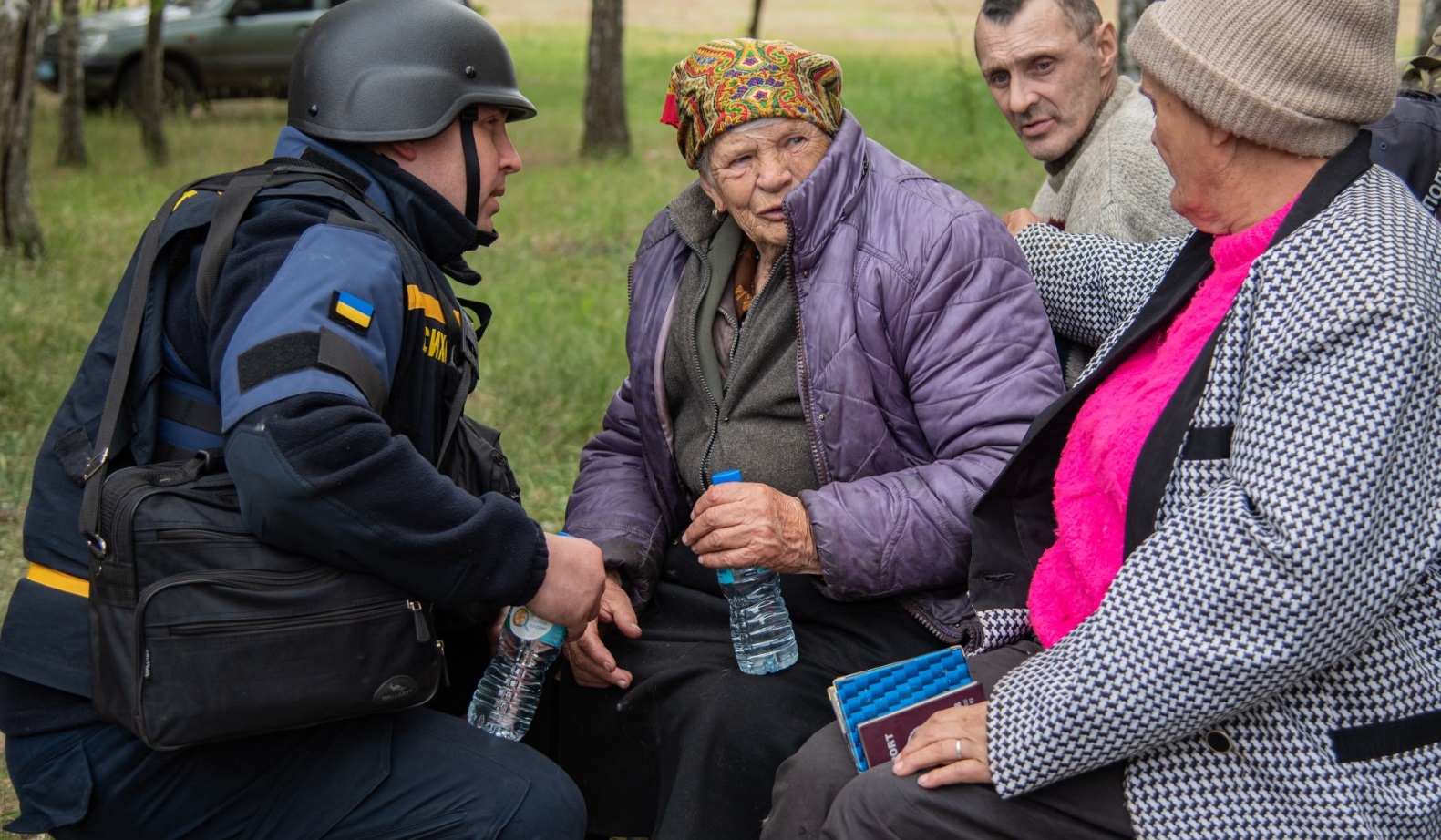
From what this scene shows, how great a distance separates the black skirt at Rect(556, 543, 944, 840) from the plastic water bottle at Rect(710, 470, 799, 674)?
24 mm

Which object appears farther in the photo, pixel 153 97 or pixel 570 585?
pixel 153 97

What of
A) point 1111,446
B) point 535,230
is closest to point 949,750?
point 1111,446

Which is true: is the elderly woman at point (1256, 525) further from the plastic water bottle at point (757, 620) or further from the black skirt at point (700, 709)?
the plastic water bottle at point (757, 620)

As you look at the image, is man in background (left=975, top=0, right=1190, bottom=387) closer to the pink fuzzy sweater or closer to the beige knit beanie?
the pink fuzzy sweater

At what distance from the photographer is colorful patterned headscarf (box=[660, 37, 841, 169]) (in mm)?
2955

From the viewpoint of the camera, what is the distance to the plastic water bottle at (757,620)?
282 cm

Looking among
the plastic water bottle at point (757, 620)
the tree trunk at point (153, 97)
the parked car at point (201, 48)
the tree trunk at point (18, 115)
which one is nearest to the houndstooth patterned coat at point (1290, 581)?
the plastic water bottle at point (757, 620)

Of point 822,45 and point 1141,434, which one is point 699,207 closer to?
point 1141,434

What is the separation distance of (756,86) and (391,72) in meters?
0.77

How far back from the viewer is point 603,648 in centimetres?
295

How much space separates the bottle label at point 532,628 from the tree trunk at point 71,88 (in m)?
10.8

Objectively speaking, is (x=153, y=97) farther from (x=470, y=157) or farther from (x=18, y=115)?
(x=470, y=157)

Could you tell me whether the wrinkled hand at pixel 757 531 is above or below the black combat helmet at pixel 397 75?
below

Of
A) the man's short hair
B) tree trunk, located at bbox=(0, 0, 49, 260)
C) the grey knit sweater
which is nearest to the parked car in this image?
tree trunk, located at bbox=(0, 0, 49, 260)
